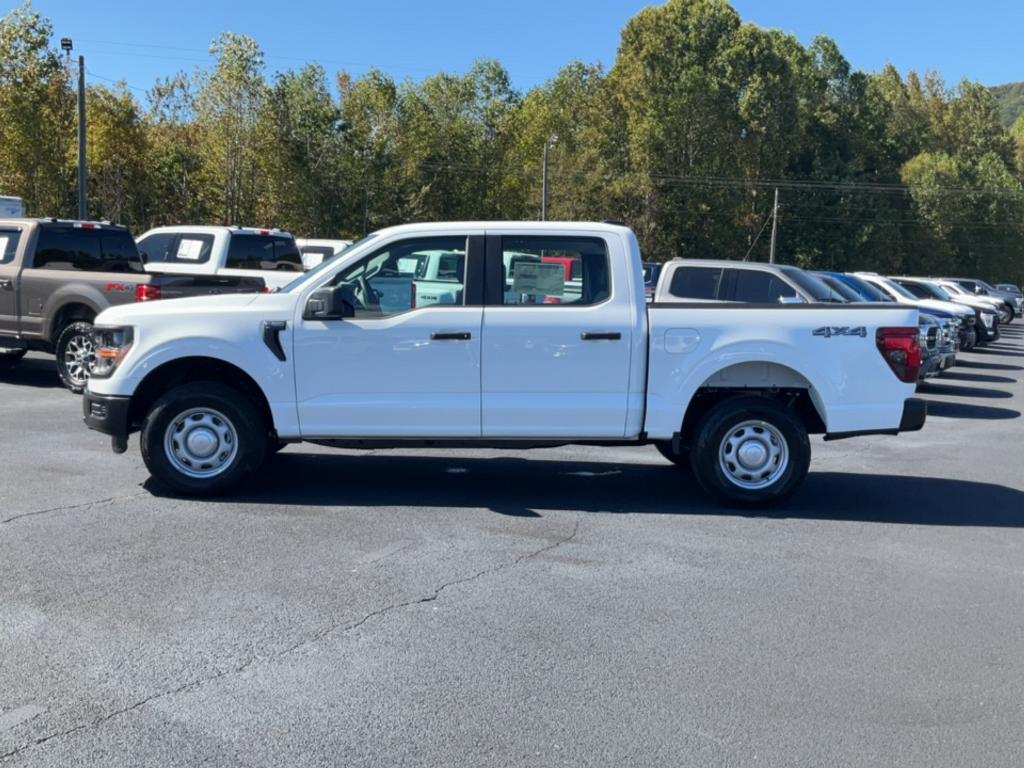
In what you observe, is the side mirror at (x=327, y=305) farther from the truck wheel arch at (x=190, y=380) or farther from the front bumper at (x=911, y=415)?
the front bumper at (x=911, y=415)

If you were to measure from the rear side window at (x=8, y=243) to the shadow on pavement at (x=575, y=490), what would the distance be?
19.5 feet

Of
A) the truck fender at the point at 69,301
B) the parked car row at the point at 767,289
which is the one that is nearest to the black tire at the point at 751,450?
the parked car row at the point at 767,289

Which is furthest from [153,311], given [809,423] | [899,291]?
[899,291]

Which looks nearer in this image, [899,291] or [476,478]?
[476,478]

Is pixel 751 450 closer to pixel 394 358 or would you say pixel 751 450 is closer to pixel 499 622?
pixel 394 358

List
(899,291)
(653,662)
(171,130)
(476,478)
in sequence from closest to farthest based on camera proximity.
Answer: (653,662) → (476,478) → (899,291) → (171,130)

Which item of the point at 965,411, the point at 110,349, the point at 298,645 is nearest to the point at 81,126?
the point at 110,349

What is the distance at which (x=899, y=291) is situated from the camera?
67.1 feet

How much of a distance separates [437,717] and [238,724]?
0.77 meters

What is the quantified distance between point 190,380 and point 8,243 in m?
6.76

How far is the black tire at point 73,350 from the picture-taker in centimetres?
1255

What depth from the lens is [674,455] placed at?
9.00 meters

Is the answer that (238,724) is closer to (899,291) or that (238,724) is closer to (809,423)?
(809,423)

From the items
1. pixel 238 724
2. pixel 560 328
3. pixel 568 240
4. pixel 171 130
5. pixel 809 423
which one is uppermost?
pixel 171 130
